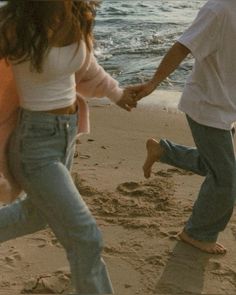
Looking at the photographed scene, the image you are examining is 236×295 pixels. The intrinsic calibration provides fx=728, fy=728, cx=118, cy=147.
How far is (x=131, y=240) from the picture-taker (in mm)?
4207

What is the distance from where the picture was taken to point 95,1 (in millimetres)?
3184

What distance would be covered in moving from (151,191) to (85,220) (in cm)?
182

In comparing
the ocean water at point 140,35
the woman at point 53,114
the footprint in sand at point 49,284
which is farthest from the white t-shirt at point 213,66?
the ocean water at point 140,35

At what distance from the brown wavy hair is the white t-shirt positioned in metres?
0.78

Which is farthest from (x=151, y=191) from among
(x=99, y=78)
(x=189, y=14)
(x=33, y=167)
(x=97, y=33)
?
(x=189, y=14)

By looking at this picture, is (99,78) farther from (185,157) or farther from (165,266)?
(165,266)

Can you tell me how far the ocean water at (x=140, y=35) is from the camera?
8.74 meters

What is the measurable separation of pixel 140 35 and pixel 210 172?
7.31 m

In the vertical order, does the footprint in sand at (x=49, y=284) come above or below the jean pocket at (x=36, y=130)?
below

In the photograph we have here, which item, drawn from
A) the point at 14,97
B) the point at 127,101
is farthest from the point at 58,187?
the point at 127,101

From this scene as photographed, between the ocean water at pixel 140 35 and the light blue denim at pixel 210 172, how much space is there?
3919 mm

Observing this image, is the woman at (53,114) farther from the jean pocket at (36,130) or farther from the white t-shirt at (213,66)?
the white t-shirt at (213,66)

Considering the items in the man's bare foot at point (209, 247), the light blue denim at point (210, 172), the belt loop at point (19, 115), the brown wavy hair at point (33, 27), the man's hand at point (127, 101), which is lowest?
the man's bare foot at point (209, 247)

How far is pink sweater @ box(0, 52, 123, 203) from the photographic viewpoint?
308 centimetres
